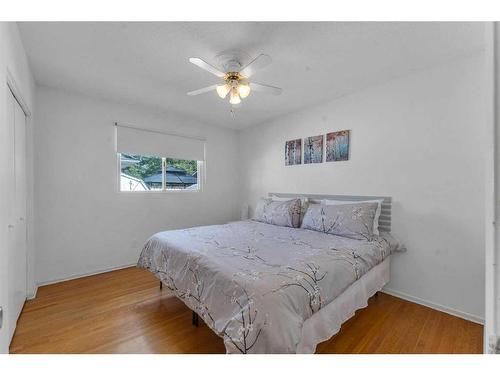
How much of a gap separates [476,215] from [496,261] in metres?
1.99

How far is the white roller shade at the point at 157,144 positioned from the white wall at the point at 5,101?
960 millimetres

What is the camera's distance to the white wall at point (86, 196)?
2.72 meters

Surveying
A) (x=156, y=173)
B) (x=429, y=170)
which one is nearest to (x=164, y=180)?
(x=156, y=173)

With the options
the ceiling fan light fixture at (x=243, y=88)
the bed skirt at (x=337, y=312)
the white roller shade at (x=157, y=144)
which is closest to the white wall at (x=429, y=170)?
the bed skirt at (x=337, y=312)

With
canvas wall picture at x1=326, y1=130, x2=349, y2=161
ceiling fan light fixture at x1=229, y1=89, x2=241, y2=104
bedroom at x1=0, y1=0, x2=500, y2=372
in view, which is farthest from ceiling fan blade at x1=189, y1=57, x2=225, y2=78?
canvas wall picture at x1=326, y1=130, x2=349, y2=161

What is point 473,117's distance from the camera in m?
2.01

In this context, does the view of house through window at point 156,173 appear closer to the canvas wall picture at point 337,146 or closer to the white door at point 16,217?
the white door at point 16,217

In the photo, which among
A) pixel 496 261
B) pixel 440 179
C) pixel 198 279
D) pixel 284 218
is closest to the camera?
pixel 496 261

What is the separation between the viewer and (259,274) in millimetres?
1448

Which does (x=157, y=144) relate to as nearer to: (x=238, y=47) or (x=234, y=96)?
(x=234, y=96)

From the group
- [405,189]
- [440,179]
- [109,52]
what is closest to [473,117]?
[440,179]

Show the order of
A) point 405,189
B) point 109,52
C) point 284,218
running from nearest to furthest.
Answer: point 109,52 → point 405,189 → point 284,218
